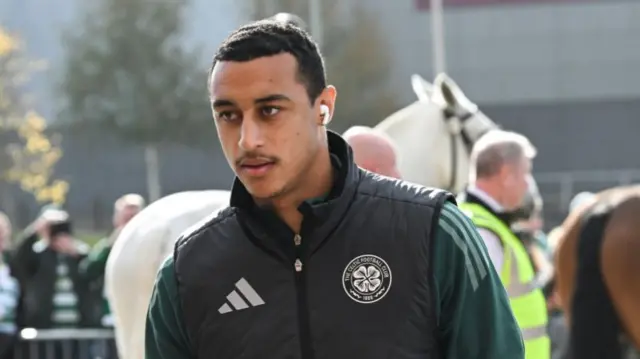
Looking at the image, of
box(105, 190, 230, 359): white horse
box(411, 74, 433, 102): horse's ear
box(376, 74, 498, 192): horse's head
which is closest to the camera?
box(105, 190, 230, 359): white horse

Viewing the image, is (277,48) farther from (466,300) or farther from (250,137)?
(466,300)

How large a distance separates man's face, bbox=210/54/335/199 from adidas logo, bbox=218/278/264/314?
18 centimetres

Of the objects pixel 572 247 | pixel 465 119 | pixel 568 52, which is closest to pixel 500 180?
pixel 572 247

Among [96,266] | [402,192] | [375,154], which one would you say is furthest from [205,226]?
[96,266]

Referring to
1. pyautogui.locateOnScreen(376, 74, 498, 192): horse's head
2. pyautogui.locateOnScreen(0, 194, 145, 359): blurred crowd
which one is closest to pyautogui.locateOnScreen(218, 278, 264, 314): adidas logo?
pyautogui.locateOnScreen(376, 74, 498, 192): horse's head

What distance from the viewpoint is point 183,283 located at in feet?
8.05

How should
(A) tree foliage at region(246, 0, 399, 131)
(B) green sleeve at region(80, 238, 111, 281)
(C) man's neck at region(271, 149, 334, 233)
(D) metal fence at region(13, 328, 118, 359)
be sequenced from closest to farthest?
(C) man's neck at region(271, 149, 334, 233) < (D) metal fence at region(13, 328, 118, 359) < (B) green sleeve at region(80, 238, 111, 281) < (A) tree foliage at region(246, 0, 399, 131)

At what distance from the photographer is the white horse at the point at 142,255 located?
18.7 feet

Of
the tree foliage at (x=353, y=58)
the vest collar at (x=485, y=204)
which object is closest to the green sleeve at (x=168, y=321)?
the vest collar at (x=485, y=204)

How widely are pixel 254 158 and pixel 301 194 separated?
14 centimetres

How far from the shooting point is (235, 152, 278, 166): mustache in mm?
2320

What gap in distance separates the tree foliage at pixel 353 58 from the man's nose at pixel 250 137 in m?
26.0

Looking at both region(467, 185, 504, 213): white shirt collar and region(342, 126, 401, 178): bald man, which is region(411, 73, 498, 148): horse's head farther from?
region(342, 126, 401, 178): bald man

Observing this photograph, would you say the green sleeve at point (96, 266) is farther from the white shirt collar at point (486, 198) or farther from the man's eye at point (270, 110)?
the man's eye at point (270, 110)
